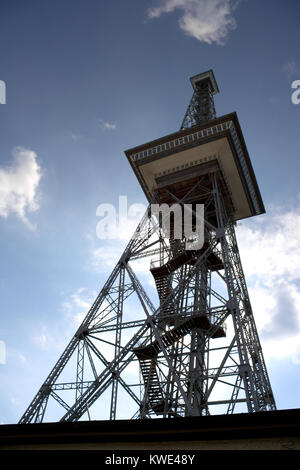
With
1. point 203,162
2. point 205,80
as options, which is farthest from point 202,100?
point 203,162

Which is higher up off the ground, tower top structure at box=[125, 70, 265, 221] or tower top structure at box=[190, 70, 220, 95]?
tower top structure at box=[190, 70, 220, 95]

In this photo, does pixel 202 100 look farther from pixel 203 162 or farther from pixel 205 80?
pixel 203 162

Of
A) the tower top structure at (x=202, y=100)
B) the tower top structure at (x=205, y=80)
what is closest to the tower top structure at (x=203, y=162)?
the tower top structure at (x=202, y=100)

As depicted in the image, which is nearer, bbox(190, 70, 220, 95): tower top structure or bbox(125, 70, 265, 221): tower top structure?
bbox(125, 70, 265, 221): tower top structure

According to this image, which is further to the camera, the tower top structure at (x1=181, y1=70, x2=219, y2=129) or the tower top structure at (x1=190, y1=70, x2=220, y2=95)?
the tower top structure at (x1=190, y1=70, x2=220, y2=95)

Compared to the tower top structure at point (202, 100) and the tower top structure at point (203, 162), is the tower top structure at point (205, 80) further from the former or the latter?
the tower top structure at point (203, 162)

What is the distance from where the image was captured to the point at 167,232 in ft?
89.1

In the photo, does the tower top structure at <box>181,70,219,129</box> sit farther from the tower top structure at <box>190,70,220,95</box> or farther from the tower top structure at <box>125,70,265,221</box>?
the tower top structure at <box>125,70,265,221</box>

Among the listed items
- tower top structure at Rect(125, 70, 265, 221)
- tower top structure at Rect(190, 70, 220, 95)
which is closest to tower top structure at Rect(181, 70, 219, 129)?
tower top structure at Rect(190, 70, 220, 95)

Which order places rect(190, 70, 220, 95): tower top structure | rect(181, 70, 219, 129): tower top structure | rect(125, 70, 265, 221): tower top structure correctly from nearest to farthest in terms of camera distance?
rect(125, 70, 265, 221): tower top structure, rect(181, 70, 219, 129): tower top structure, rect(190, 70, 220, 95): tower top structure

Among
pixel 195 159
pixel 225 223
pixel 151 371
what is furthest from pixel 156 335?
pixel 195 159

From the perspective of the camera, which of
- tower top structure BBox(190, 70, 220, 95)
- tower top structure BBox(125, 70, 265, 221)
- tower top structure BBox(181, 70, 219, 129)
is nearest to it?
tower top structure BBox(125, 70, 265, 221)
